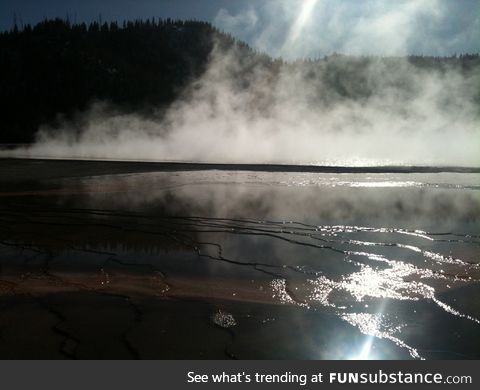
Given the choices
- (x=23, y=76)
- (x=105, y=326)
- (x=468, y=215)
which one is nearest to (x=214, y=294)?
(x=105, y=326)

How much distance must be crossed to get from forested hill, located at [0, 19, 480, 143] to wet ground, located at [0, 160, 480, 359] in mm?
53912

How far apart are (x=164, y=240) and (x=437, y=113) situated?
43487mm

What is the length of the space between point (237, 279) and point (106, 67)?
327 ft

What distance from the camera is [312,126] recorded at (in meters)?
44.8

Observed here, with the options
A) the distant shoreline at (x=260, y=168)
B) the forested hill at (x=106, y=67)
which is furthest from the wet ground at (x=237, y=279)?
the forested hill at (x=106, y=67)

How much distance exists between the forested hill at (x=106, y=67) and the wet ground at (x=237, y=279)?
5391cm

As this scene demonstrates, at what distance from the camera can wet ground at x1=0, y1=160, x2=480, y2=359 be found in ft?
12.9

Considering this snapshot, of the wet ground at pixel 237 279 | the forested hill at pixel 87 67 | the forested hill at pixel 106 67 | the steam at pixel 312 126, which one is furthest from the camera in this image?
the forested hill at pixel 87 67

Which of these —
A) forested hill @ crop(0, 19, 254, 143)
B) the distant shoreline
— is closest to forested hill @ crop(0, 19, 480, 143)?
forested hill @ crop(0, 19, 254, 143)

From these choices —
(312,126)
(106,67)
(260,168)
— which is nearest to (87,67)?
(106,67)

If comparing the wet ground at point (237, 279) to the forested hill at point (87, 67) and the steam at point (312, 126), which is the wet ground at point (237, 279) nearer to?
the steam at point (312, 126)

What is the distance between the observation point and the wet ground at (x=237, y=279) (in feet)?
12.9

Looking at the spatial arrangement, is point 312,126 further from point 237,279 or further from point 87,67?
point 87,67

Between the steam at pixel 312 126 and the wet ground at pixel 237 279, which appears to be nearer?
the wet ground at pixel 237 279
